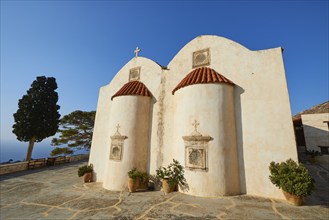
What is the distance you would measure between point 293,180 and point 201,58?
8.24 m

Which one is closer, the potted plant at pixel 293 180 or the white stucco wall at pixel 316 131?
the potted plant at pixel 293 180

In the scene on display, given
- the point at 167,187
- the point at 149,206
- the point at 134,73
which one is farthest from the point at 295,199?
the point at 134,73

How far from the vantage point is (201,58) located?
11195 millimetres

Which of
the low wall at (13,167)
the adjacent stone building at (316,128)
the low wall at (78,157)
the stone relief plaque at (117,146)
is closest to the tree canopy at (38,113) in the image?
the low wall at (13,167)

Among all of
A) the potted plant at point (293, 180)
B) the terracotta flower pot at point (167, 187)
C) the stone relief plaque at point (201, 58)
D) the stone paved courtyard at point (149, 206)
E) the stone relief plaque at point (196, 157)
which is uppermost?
the stone relief plaque at point (201, 58)

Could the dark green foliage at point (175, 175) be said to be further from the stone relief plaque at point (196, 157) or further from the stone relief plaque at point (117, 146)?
the stone relief plaque at point (117, 146)

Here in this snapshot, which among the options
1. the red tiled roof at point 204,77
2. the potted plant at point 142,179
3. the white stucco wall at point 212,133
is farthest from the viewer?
the potted plant at point 142,179

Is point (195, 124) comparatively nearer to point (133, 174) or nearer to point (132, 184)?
point (133, 174)

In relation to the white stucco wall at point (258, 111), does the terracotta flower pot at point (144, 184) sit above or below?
below

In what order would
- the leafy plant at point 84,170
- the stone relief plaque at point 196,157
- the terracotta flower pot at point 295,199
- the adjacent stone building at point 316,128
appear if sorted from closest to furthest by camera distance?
the terracotta flower pot at point 295,199 < the stone relief plaque at point 196,157 < the leafy plant at point 84,170 < the adjacent stone building at point 316,128

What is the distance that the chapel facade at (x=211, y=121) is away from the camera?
820 centimetres

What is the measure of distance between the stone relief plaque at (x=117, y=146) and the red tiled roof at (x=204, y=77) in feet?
16.6

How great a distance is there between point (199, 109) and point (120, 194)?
21.2ft

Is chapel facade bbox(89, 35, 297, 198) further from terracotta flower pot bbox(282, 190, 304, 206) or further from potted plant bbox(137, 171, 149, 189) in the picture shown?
terracotta flower pot bbox(282, 190, 304, 206)
